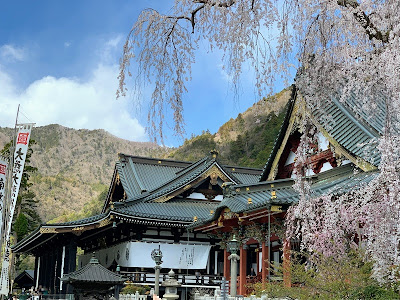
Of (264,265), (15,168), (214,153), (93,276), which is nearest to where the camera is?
(15,168)

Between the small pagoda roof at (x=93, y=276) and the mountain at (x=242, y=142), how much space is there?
4235 cm

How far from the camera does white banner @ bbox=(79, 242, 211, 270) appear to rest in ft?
77.9

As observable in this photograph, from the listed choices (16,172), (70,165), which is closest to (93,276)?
(16,172)

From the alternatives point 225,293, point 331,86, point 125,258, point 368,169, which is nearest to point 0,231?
point 225,293

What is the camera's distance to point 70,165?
125938 mm

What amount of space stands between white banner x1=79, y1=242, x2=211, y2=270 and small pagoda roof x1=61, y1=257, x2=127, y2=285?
4379 millimetres

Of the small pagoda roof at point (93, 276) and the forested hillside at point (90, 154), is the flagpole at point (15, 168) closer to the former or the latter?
the small pagoda roof at point (93, 276)

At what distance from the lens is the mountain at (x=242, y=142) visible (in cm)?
7056

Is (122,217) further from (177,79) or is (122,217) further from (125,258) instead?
(177,79)

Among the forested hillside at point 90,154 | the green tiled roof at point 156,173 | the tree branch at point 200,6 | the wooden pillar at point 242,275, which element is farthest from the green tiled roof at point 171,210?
the forested hillside at point 90,154

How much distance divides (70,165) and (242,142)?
60410mm

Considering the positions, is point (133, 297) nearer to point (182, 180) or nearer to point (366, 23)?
point (182, 180)

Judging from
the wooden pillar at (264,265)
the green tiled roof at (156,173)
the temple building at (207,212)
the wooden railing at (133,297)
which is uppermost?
the green tiled roof at (156,173)

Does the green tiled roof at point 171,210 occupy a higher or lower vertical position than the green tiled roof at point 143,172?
lower
